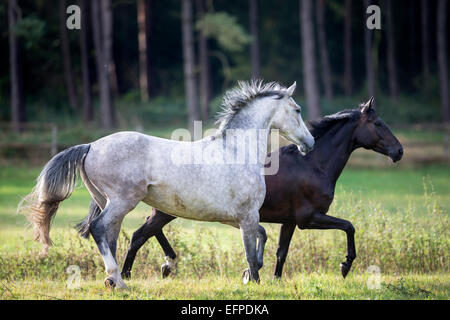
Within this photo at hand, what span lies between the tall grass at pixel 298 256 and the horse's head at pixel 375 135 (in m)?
1.05

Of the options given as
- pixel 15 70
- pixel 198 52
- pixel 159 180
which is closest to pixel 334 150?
pixel 159 180

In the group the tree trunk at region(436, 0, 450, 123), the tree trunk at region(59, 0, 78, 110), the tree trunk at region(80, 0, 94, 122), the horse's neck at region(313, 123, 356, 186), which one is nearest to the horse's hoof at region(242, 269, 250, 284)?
the horse's neck at region(313, 123, 356, 186)

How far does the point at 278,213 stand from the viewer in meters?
7.63

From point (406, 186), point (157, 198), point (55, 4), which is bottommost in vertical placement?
point (406, 186)

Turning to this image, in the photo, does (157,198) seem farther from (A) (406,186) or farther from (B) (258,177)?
(A) (406,186)

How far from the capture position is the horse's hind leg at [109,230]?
611 cm

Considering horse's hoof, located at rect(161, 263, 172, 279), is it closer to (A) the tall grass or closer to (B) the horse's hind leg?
(A) the tall grass

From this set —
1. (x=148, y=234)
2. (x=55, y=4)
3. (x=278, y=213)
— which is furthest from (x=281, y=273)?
(x=55, y=4)

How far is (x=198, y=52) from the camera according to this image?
4453cm

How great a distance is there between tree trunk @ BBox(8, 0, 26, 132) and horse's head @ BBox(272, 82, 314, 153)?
20.1 meters

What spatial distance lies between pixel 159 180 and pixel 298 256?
3.17 meters

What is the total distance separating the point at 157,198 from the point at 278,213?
1.93 metres

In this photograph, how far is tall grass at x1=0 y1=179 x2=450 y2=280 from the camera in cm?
792

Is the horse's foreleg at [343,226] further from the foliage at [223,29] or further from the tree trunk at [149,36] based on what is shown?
the tree trunk at [149,36]
